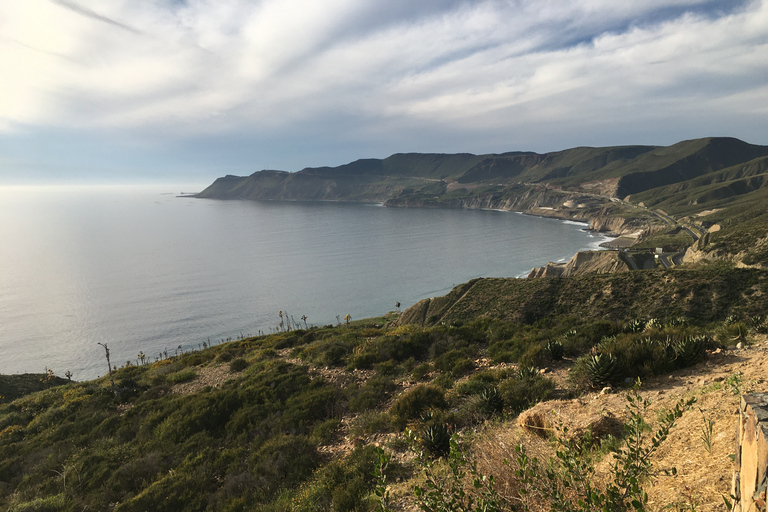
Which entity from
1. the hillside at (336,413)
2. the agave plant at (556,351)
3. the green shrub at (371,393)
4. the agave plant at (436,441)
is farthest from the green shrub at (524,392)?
the green shrub at (371,393)

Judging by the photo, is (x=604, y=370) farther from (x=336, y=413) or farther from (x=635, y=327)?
(x=336, y=413)

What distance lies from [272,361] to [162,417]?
5.37 m

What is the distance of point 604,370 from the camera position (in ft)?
29.2

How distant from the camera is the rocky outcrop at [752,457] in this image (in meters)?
2.84

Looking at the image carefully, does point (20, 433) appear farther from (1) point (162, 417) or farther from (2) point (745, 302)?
(2) point (745, 302)

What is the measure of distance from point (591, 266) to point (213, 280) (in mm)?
85565

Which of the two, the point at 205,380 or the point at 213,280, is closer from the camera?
the point at 205,380

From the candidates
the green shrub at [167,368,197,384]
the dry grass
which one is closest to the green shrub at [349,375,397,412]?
the dry grass

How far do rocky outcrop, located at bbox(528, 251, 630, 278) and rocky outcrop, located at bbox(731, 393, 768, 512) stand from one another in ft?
191

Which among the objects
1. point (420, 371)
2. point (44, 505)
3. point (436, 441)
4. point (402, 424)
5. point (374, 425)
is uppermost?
point (436, 441)

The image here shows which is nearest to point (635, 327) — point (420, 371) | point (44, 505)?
point (420, 371)

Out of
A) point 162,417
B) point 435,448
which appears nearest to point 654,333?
point 435,448

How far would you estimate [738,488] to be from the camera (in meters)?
3.33

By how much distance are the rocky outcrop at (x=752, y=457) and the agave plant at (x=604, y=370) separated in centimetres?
572
